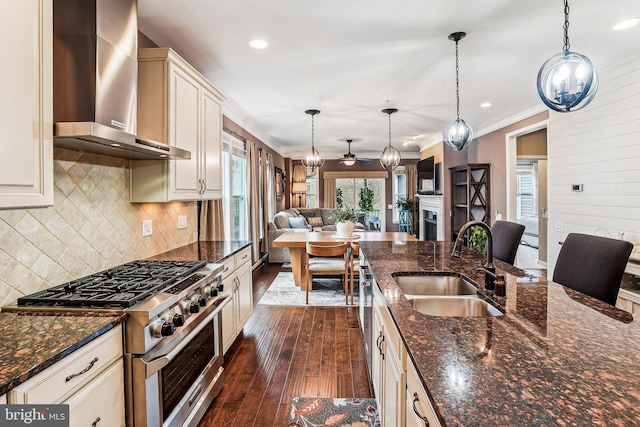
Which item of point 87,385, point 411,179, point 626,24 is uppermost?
point 626,24

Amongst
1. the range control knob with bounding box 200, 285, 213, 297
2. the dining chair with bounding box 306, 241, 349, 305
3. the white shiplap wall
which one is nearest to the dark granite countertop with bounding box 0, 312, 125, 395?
the range control knob with bounding box 200, 285, 213, 297

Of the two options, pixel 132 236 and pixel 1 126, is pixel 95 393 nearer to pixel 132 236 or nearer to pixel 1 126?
pixel 1 126

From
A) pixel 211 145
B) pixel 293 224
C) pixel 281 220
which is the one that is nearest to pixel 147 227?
pixel 211 145

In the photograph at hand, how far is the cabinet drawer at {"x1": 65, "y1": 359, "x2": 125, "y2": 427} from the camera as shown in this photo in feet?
3.89

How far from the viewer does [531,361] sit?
3.03ft

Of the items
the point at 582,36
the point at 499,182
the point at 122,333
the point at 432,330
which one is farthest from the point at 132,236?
the point at 499,182

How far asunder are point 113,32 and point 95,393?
5.75 ft

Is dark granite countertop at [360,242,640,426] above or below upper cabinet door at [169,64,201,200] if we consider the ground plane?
below

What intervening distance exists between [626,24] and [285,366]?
→ 370 centimetres

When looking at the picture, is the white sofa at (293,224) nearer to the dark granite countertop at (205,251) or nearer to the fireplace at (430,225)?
the fireplace at (430,225)

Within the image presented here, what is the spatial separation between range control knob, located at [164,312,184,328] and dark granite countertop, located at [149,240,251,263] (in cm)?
82

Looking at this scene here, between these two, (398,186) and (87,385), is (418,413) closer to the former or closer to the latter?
(87,385)

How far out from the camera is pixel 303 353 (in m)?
2.97

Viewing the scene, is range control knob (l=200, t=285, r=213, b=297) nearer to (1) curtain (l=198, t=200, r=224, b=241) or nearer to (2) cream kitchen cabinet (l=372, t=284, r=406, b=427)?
(2) cream kitchen cabinet (l=372, t=284, r=406, b=427)
